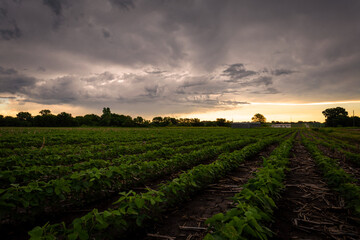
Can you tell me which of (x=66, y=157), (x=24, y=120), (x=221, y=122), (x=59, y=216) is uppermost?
(x=221, y=122)

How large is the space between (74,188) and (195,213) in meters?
2.86

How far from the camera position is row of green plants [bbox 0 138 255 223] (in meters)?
3.12

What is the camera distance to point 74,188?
3.74 metres

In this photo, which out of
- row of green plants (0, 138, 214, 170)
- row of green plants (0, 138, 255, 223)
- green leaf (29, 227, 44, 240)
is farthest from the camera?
row of green plants (0, 138, 214, 170)

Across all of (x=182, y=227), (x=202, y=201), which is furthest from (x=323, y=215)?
(x=182, y=227)

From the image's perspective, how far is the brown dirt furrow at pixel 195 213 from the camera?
3.19 m

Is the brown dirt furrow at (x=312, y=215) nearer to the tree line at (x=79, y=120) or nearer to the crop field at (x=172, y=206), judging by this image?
the crop field at (x=172, y=206)

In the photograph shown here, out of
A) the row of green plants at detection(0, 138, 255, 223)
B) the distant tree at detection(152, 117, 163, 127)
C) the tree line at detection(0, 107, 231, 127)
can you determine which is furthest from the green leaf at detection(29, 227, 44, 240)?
the distant tree at detection(152, 117, 163, 127)

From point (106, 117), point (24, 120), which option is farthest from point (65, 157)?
point (106, 117)

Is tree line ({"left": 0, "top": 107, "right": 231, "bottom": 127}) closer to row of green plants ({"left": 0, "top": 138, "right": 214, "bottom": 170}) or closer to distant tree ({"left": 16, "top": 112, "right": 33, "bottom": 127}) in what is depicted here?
distant tree ({"left": 16, "top": 112, "right": 33, "bottom": 127})

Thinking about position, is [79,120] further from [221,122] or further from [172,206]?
[172,206]

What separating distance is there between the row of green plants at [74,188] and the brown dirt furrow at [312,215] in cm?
382

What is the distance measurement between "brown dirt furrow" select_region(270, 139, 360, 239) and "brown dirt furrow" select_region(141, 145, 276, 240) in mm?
1171

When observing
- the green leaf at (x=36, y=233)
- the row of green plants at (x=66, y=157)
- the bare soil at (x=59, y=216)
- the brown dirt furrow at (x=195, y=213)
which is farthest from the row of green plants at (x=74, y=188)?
the brown dirt furrow at (x=195, y=213)
